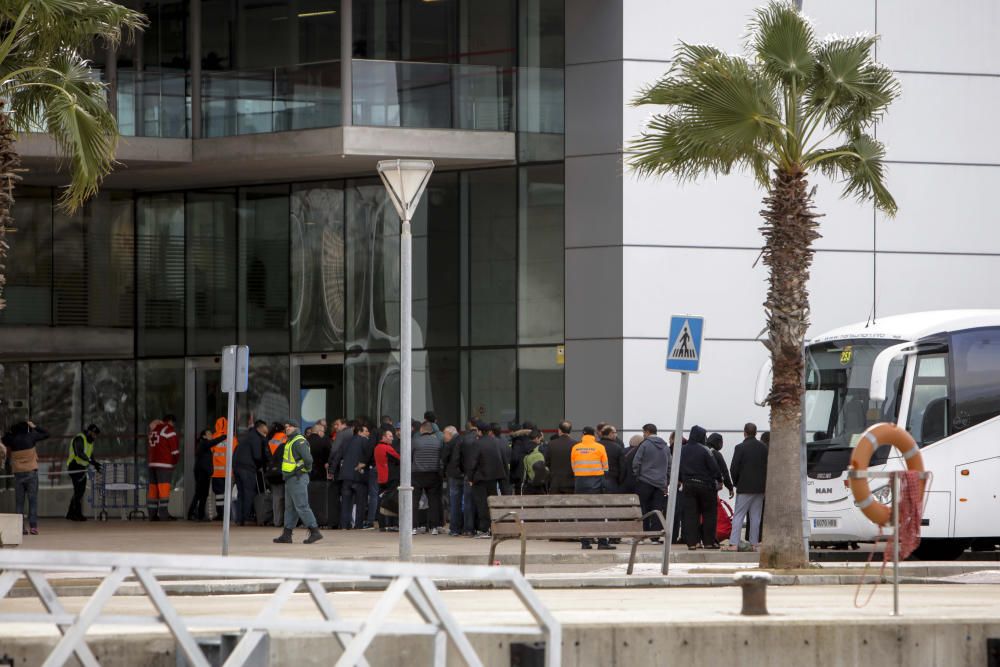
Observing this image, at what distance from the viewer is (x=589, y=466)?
2345 centimetres

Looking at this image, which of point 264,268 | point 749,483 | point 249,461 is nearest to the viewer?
point 749,483

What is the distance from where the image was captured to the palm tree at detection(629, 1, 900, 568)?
1819 cm

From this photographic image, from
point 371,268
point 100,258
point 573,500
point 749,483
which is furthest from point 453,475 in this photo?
point 100,258

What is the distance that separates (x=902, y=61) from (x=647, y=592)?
16.4 meters

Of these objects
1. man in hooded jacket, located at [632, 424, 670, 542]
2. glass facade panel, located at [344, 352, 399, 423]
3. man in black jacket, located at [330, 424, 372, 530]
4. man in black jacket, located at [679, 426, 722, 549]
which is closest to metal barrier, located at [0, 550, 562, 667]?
man in black jacket, located at [679, 426, 722, 549]

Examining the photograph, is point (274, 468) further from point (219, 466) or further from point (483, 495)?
point (483, 495)

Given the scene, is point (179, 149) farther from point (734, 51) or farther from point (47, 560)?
point (47, 560)

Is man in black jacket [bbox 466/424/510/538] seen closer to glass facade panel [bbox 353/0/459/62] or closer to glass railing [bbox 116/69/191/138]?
glass facade panel [bbox 353/0/459/62]

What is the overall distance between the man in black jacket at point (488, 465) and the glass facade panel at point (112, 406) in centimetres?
1068

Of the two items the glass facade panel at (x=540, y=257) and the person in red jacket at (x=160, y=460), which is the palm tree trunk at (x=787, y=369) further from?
the person in red jacket at (x=160, y=460)

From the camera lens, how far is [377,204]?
31.9 m

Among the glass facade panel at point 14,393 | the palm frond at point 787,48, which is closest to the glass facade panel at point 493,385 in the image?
the glass facade panel at point 14,393

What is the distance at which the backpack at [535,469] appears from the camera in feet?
83.3

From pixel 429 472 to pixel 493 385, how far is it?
4.07m
